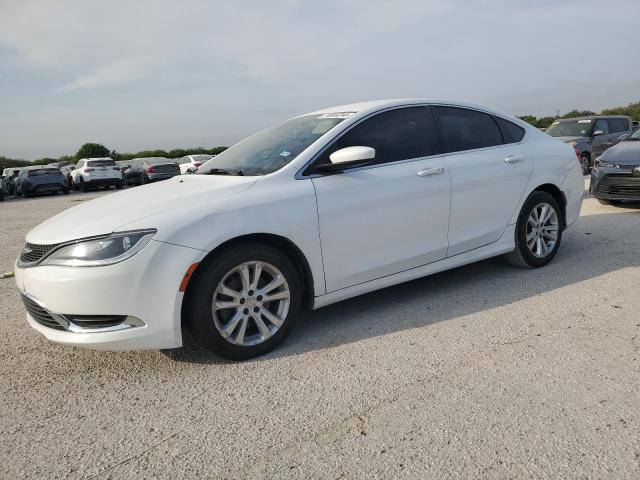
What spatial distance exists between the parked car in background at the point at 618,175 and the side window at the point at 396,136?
4.88m

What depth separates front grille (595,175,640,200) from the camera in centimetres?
758

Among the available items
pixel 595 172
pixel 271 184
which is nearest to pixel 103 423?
pixel 271 184

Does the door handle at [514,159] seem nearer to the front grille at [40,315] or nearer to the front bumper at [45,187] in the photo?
the front grille at [40,315]

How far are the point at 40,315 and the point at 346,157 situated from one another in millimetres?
2144

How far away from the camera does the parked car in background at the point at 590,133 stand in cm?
1395

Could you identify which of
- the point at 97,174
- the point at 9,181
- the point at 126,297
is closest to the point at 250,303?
the point at 126,297

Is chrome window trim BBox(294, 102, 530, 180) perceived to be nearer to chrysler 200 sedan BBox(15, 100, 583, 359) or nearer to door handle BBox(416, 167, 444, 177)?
chrysler 200 sedan BBox(15, 100, 583, 359)

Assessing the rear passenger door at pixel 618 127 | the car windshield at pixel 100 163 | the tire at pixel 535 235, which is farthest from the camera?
the car windshield at pixel 100 163

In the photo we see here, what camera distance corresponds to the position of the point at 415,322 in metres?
3.72

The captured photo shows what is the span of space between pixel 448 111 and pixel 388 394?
2627mm

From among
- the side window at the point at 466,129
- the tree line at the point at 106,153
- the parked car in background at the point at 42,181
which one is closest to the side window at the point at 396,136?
the side window at the point at 466,129

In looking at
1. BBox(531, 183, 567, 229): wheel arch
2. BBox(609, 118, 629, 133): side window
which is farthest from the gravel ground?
BBox(609, 118, 629, 133): side window

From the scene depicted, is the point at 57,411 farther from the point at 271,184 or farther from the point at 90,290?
the point at 271,184

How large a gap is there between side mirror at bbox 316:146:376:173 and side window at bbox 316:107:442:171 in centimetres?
9
